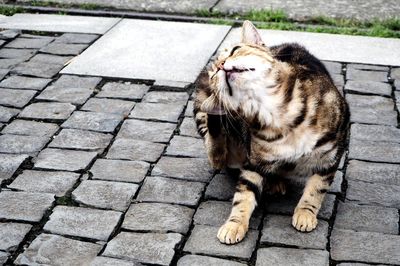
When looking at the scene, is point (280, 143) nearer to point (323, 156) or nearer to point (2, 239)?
point (323, 156)

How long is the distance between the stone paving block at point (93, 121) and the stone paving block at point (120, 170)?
463 mm

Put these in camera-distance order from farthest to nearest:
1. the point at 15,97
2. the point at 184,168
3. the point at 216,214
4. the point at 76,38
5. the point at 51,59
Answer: the point at 76,38, the point at 51,59, the point at 15,97, the point at 184,168, the point at 216,214

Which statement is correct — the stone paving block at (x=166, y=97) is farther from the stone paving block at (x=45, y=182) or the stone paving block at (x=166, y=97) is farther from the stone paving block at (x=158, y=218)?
the stone paving block at (x=158, y=218)

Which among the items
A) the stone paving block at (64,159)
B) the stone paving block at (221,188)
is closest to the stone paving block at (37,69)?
the stone paving block at (64,159)

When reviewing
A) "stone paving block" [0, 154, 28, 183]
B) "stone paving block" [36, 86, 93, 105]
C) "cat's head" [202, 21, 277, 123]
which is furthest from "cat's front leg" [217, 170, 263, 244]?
"stone paving block" [36, 86, 93, 105]

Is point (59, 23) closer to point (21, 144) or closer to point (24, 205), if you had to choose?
point (21, 144)

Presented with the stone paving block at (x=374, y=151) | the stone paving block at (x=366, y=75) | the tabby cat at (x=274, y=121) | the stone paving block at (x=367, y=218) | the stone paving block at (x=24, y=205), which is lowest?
the stone paving block at (x=366, y=75)

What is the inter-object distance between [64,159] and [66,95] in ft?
3.26

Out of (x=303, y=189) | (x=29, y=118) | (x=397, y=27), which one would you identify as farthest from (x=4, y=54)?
(x=397, y=27)

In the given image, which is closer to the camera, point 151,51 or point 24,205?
point 24,205

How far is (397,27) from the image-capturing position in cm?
620

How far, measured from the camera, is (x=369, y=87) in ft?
16.9

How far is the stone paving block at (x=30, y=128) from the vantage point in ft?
15.1

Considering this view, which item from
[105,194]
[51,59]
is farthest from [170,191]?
[51,59]
